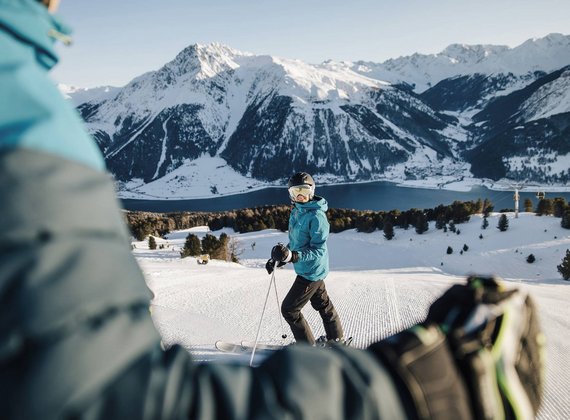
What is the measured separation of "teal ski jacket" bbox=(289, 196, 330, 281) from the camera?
12.3ft

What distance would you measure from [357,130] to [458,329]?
19247cm

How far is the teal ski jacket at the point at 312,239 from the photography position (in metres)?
Result: 3.76

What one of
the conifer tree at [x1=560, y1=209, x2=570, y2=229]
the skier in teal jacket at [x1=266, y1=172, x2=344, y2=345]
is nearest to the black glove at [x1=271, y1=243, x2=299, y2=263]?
the skier in teal jacket at [x1=266, y1=172, x2=344, y2=345]

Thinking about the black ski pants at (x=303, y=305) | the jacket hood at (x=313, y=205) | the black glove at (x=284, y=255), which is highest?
the jacket hood at (x=313, y=205)

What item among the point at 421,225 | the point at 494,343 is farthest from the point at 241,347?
the point at 421,225

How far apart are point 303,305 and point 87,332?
3.40 m

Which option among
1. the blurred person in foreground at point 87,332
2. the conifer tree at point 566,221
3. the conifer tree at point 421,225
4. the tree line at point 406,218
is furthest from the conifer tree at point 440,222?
the blurred person in foreground at point 87,332

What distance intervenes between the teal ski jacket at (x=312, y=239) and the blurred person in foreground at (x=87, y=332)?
2.90m

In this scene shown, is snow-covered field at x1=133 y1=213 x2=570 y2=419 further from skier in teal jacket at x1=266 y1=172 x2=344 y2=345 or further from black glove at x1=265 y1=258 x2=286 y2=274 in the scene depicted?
black glove at x1=265 y1=258 x2=286 y2=274

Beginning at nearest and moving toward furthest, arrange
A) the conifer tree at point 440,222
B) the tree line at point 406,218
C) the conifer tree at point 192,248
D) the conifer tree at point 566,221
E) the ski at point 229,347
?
the ski at point 229,347 → the conifer tree at point 192,248 → the conifer tree at point 566,221 → the tree line at point 406,218 → the conifer tree at point 440,222

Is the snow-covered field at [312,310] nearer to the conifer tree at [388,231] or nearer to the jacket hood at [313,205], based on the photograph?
the jacket hood at [313,205]

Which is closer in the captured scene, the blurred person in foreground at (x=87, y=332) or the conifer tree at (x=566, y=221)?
the blurred person in foreground at (x=87, y=332)

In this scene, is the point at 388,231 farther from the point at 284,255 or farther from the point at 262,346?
the point at 284,255

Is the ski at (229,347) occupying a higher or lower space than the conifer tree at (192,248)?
higher
